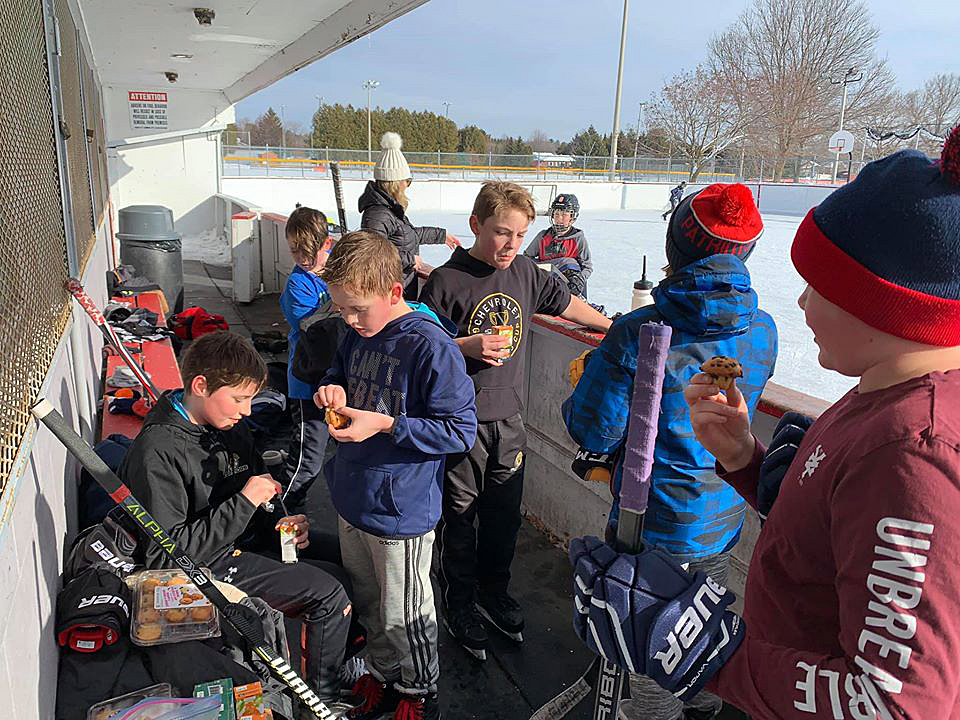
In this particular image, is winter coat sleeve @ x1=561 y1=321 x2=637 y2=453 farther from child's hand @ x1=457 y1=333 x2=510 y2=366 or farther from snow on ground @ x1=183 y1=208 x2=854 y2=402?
snow on ground @ x1=183 y1=208 x2=854 y2=402

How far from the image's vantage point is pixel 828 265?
990mm

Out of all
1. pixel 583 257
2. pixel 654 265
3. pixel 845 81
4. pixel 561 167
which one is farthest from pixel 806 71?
pixel 583 257

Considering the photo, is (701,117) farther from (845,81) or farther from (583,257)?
(583,257)

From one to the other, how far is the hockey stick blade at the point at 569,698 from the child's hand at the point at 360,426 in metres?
1.27

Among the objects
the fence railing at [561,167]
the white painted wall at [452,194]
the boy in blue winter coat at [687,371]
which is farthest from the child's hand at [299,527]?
the fence railing at [561,167]

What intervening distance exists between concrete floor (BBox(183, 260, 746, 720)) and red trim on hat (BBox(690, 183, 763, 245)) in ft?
5.81

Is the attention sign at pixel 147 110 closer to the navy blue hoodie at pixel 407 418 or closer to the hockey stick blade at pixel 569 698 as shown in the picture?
the navy blue hoodie at pixel 407 418

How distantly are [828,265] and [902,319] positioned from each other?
122 mm

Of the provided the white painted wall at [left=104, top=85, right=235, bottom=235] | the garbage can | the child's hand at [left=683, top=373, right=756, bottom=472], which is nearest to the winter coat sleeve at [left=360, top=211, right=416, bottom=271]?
the child's hand at [left=683, top=373, right=756, bottom=472]

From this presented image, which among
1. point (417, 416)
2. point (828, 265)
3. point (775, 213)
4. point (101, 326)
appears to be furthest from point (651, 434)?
point (775, 213)

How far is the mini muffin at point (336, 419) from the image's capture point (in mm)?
2047

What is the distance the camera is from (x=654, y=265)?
1323 centimetres

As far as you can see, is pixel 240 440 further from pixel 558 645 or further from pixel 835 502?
pixel 835 502

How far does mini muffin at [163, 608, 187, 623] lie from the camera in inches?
83.0
